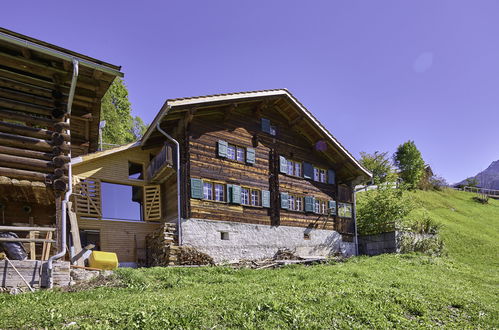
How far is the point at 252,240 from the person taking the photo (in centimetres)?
2133

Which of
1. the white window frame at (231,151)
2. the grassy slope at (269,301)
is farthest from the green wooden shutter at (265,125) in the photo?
the grassy slope at (269,301)

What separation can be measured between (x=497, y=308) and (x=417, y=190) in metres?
43.0

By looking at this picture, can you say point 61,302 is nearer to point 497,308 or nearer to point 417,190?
point 497,308

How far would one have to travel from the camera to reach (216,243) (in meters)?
19.6

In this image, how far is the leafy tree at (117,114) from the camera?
3725 centimetres

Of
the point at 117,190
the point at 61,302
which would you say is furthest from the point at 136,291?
the point at 117,190

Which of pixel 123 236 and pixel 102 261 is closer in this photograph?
pixel 102 261

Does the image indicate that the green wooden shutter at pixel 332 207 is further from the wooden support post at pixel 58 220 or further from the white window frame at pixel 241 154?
the wooden support post at pixel 58 220

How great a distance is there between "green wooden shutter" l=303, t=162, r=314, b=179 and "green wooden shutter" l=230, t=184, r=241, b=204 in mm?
5796

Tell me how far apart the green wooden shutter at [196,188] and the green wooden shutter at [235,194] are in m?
1.94

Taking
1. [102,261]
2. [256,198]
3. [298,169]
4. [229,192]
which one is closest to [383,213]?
[298,169]

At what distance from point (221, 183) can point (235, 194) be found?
3.18 ft

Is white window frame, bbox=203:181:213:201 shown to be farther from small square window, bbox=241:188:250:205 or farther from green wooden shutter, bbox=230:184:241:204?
small square window, bbox=241:188:250:205

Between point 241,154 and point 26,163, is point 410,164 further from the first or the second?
point 26,163
